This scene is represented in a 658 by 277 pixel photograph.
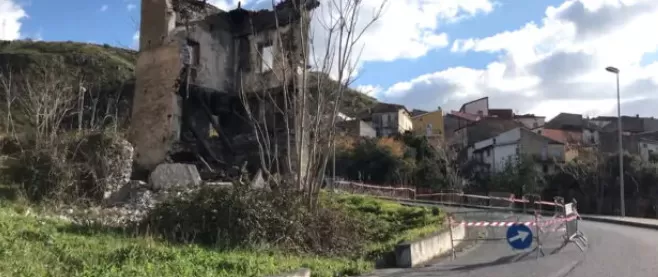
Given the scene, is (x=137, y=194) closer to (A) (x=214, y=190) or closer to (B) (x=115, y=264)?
(A) (x=214, y=190)

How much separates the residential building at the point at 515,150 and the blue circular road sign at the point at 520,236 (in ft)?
151

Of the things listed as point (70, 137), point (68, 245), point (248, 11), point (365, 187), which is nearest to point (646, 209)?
point (365, 187)

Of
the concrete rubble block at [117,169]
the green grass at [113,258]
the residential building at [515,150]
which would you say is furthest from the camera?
the residential building at [515,150]

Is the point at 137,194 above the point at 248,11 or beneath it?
beneath

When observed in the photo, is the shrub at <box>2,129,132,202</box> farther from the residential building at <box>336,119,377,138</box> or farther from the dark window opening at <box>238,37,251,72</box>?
the residential building at <box>336,119,377,138</box>

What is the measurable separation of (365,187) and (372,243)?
25574mm

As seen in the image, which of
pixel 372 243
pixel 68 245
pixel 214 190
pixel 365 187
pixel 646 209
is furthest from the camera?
pixel 646 209

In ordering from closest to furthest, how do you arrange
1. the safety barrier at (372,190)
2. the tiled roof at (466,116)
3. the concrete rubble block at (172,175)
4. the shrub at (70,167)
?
the shrub at (70,167)
the concrete rubble block at (172,175)
the safety barrier at (372,190)
the tiled roof at (466,116)

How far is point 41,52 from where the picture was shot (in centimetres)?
8412

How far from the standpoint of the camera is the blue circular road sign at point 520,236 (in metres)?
11.8

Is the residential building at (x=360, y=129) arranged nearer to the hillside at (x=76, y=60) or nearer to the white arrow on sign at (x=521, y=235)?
the hillside at (x=76, y=60)

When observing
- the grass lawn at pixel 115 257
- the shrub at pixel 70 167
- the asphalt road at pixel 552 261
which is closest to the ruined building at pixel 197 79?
the shrub at pixel 70 167

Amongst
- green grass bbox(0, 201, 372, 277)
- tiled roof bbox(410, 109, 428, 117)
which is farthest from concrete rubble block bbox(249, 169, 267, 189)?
tiled roof bbox(410, 109, 428, 117)

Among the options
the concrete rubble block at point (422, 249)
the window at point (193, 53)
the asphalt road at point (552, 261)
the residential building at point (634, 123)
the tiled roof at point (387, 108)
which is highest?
the tiled roof at point (387, 108)
